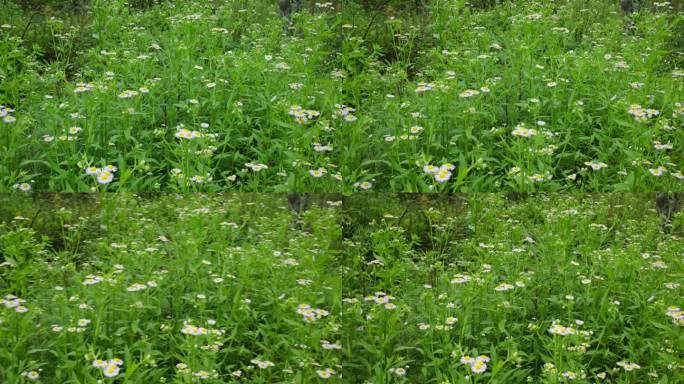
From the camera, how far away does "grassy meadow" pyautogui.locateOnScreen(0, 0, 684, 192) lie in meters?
4.88

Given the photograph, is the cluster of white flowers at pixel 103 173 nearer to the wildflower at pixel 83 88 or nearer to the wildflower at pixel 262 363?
the wildflower at pixel 83 88

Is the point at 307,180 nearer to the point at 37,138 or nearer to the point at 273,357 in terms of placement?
the point at 273,357

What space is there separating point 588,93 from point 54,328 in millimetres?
4161

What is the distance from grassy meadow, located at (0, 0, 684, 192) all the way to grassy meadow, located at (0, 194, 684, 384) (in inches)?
10.3

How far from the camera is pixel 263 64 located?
225 inches

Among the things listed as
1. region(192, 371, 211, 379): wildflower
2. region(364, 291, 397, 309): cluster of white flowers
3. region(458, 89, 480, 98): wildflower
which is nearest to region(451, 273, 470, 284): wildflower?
region(364, 291, 397, 309): cluster of white flowers

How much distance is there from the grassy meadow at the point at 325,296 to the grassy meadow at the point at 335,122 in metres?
0.26

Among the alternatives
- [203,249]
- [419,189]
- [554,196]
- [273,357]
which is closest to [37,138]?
[203,249]

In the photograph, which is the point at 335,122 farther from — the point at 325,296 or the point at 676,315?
the point at 676,315

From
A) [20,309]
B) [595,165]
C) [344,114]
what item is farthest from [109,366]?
[595,165]

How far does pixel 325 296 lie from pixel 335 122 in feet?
4.45

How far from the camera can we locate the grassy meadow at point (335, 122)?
16.0ft

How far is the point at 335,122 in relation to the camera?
5.40 meters

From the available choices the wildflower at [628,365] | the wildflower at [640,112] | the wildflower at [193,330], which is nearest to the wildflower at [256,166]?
the wildflower at [193,330]
